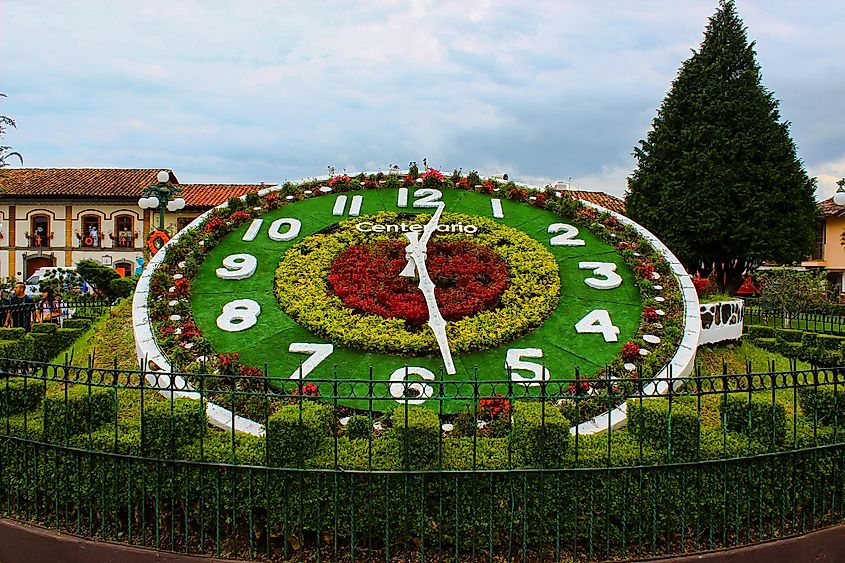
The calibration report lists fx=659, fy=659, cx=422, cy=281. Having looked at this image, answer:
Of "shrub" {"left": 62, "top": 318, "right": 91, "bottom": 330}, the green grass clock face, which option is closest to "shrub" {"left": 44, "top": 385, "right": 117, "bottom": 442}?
the green grass clock face

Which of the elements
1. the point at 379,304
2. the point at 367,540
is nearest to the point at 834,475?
the point at 367,540

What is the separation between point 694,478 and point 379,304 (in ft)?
18.0

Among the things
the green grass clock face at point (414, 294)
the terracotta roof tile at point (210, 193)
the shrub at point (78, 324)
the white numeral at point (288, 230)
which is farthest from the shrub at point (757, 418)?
the terracotta roof tile at point (210, 193)

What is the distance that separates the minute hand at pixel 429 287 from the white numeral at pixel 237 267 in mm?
2486

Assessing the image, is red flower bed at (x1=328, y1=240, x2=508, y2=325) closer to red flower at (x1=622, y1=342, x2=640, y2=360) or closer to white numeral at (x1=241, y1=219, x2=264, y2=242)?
white numeral at (x1=241, y1=219, x2=264, y2=242)

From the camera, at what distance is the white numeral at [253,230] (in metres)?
11.4

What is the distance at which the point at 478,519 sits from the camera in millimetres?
4777

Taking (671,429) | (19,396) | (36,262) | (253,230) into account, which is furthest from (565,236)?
(36,262)

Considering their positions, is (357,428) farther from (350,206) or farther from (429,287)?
(350,206)

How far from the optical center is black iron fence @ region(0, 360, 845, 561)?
4770 millimetres

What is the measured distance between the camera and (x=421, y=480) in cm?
473

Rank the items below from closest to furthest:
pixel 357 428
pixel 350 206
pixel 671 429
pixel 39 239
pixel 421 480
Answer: pixel 421 480 < pixel 671 429 < pixel 357 428 < pixel 350 206 < pixel 39 239

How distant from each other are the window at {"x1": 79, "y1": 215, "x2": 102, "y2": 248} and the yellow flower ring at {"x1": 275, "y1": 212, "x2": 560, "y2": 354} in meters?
27.9

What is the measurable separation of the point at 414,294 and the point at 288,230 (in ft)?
10.2
